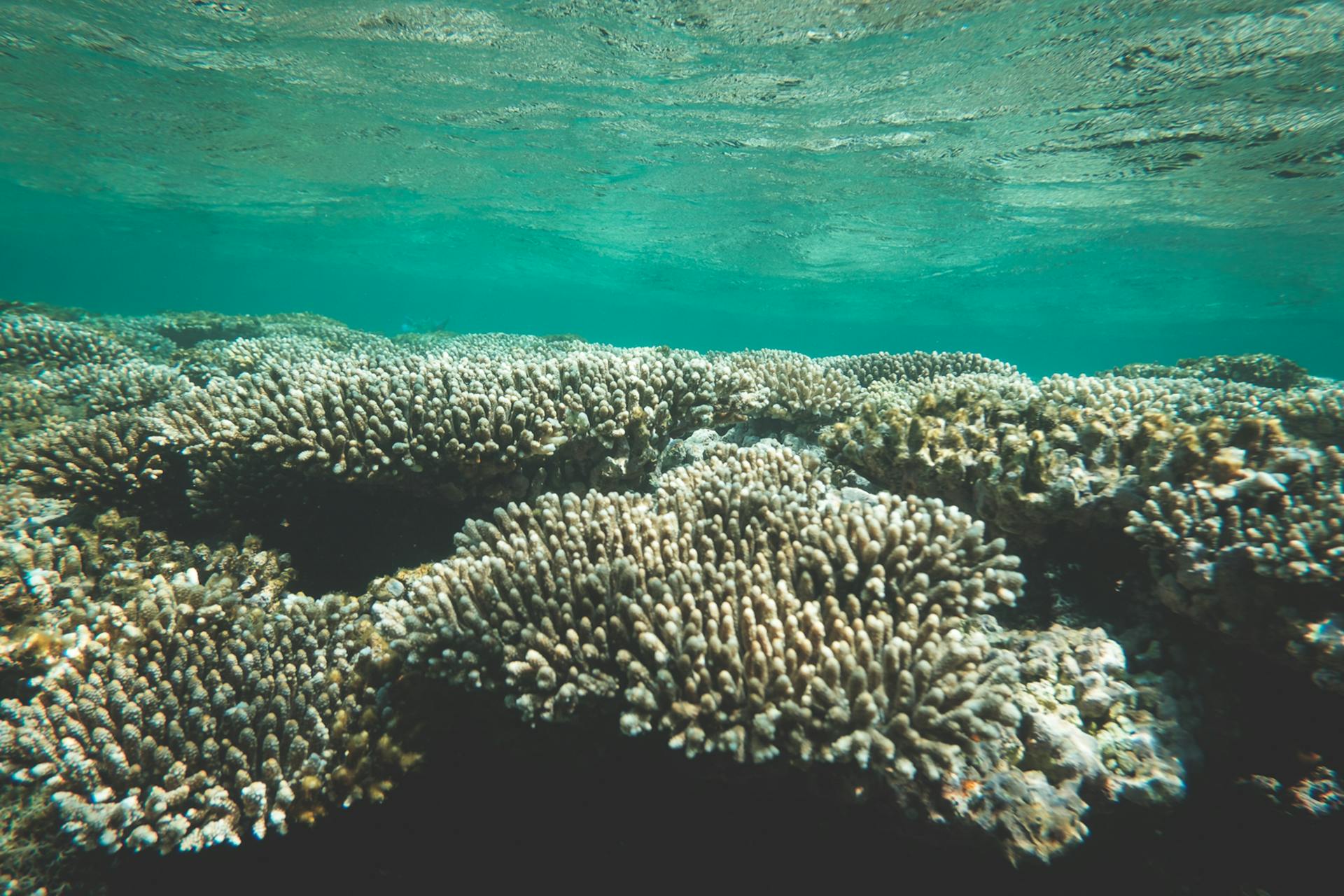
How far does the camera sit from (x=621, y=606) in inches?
120

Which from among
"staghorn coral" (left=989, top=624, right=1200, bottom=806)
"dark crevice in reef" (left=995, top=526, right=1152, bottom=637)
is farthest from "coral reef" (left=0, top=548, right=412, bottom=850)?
"dark crevice in reef" (left=995, top=526, right=1152, bottom=637)

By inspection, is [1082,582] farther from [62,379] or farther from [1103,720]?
[62,379]

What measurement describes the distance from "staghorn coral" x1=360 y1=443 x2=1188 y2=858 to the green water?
14.1 metres

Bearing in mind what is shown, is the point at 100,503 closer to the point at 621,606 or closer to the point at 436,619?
the point at 436,619

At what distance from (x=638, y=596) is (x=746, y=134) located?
21448mm

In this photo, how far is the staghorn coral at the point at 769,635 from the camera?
2439 millimetres

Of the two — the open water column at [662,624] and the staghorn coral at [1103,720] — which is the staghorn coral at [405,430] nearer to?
the open water column at [662,624]

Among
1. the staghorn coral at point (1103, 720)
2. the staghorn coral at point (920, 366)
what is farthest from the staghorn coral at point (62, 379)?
the staghorn coral at point (920, 366)

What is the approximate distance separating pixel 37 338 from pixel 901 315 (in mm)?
77641

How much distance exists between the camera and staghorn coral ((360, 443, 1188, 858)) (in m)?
2.44

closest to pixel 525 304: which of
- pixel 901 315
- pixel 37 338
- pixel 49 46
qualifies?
pixel 901 315

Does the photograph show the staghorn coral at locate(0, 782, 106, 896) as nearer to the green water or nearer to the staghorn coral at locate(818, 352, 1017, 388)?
the staghorn coral at locate(818, 352, 1017, 388)

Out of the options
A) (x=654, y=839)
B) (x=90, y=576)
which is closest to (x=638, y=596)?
(x=654, y=839)

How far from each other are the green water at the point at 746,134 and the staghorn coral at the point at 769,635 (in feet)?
46.2
